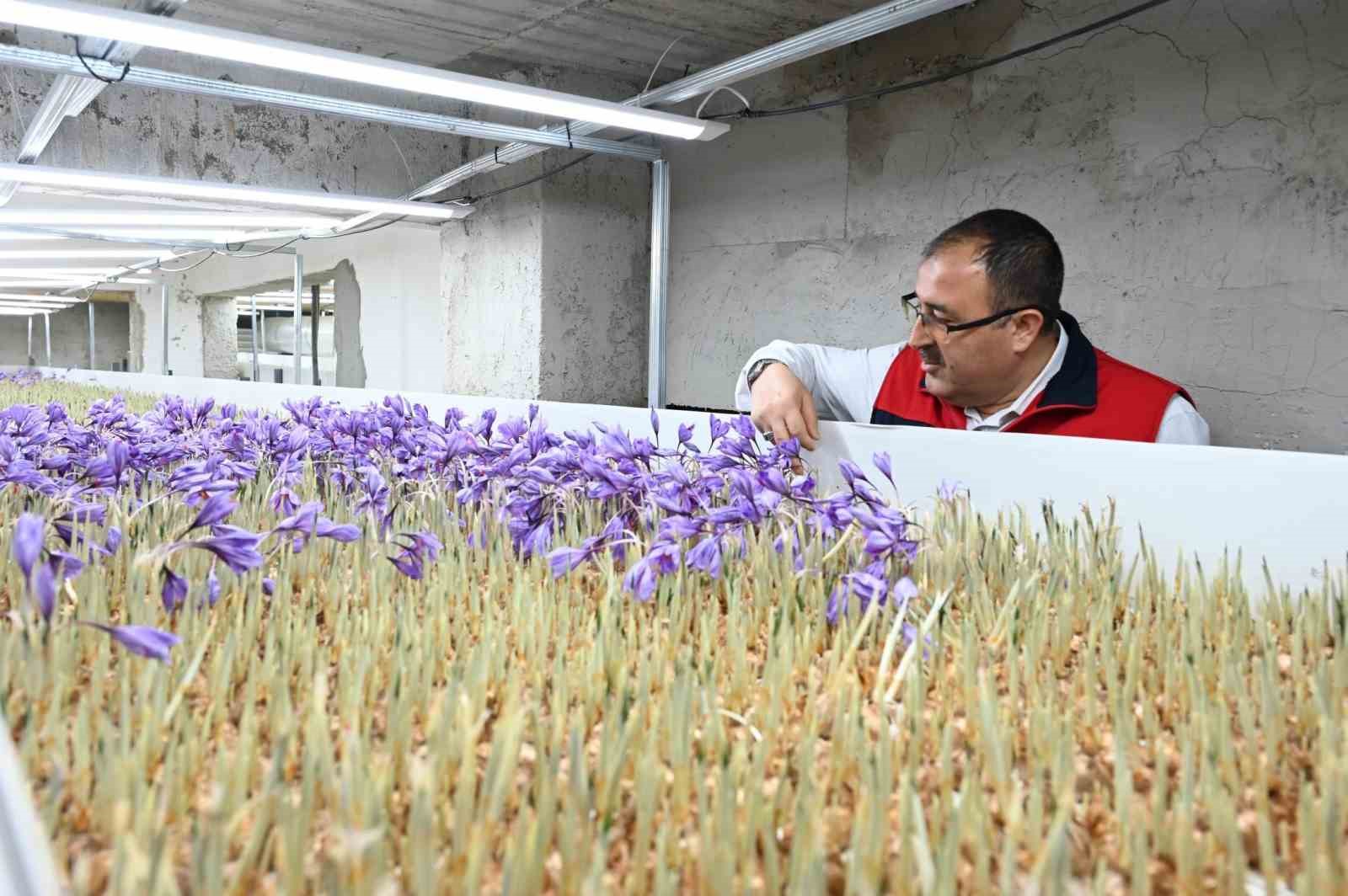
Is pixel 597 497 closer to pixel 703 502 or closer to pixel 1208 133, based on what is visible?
pixel 703 502

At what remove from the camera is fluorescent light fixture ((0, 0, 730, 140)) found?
8.81ft

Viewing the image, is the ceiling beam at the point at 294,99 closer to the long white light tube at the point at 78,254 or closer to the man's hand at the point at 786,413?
the man's hand at the point at 786,413

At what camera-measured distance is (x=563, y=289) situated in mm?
6684

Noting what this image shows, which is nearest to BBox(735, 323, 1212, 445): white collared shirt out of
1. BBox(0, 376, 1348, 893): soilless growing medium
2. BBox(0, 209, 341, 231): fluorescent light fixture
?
BBox(0, 376, 1348, 893): soilless growing medium

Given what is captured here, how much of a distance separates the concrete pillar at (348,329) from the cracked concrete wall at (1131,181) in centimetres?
506

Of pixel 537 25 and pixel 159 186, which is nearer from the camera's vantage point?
pixel 159 186

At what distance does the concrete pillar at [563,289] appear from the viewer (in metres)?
6.65

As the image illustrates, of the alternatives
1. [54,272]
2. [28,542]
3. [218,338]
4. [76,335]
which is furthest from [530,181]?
[76,335]

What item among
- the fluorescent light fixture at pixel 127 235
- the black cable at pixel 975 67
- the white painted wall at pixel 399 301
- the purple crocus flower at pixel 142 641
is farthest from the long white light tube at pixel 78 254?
the purple crocus flower at pixel 142 641

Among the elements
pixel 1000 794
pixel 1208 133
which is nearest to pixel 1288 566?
pixel 1000 794

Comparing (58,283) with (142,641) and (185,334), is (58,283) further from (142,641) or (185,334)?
(142,641)

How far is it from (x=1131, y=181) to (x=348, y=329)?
24.9 feet

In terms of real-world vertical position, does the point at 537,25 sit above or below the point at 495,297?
above

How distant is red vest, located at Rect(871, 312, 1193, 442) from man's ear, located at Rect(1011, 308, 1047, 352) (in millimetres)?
120
